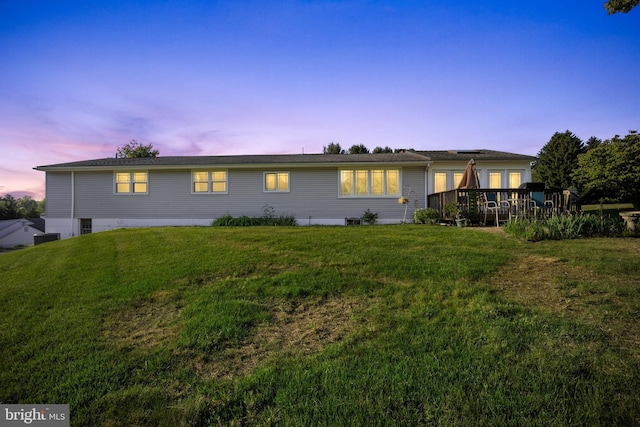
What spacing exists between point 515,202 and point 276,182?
10192 mm

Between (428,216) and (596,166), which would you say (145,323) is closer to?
(428,216)

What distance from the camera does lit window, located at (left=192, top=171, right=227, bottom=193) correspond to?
15984 mm

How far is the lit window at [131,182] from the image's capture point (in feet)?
53.0

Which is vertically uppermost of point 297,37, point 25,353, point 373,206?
point 297,37

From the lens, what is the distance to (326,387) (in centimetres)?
256

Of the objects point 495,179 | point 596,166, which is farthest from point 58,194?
point 596,166

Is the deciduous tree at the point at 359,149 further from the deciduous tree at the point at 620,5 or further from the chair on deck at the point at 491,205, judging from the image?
the deciduous tree at the point at 620,5

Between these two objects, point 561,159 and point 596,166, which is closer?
point 596,166

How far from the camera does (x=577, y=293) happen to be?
13.5 ft

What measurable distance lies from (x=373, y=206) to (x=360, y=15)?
7941 mm

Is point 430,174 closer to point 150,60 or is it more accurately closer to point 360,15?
point 360,15

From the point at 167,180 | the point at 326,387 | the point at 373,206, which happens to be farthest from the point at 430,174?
the point at 326,387

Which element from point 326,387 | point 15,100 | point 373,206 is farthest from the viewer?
point 373,206

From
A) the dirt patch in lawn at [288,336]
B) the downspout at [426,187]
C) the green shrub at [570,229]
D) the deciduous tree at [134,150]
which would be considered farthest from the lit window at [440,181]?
the deciduous tree at [134,150]
